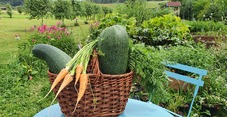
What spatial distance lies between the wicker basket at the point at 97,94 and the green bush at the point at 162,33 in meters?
3.45

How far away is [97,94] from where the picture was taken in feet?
4.70

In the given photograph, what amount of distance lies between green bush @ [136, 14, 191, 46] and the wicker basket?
3.45m

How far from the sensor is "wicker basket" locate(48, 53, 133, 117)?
1.41 m

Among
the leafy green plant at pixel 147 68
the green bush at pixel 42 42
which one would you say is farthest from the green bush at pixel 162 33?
the leafy green plant at pixel 147 68

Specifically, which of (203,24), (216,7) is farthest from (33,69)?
(216,7)

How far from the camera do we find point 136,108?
6.11 feet

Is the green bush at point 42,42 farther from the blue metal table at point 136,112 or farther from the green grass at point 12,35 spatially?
the blue metal table at point 136,112

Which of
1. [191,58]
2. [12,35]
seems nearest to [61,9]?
[12,35]

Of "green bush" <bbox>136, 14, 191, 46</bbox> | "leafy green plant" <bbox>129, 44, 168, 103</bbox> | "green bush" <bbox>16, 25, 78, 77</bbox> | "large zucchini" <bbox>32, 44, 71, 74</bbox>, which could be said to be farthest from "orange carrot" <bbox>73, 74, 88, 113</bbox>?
"green bush" <bbox>16, 25, 78, 77</bbox>

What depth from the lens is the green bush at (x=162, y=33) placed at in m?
4.89

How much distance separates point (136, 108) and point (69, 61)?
64 centimetres

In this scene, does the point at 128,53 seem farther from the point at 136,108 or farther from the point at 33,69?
the point at 33,69

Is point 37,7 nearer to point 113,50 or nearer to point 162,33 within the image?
point 162,33

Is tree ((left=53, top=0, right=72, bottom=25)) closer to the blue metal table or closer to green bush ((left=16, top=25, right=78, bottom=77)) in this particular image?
green bush ((left=16, top=25, right=78, bottom=77))
